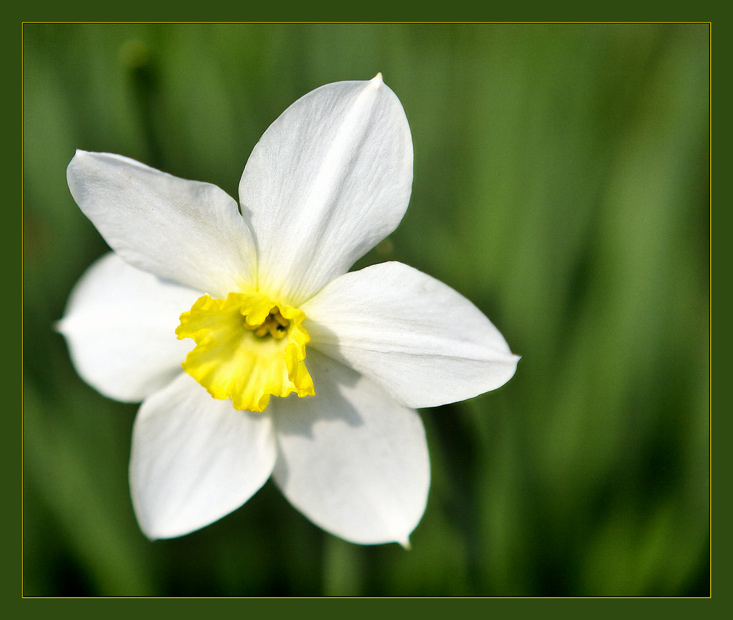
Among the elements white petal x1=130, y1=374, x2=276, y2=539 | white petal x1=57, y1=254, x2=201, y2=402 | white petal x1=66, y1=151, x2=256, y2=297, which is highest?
white petal x1=66, y1=151, x2=256, y2=297

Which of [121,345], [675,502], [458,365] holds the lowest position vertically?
[675,502]

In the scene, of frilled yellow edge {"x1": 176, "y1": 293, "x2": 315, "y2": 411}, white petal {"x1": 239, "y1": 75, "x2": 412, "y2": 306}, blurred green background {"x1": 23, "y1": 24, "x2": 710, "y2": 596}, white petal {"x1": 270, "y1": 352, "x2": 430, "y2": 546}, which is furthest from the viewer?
blurred green background {"x1": 23, "y1": 24, "x2": 710, "y2": 596}

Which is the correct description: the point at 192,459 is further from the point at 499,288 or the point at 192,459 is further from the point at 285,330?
the point at 499,288

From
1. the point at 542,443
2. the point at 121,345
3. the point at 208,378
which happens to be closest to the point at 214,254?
the point at 208,378

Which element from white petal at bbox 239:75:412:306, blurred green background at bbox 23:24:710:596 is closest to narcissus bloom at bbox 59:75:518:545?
white petal at bbox 239:75:412:306

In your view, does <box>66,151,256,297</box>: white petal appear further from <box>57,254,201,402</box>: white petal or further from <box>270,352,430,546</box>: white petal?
<box>270,352,430,546</box>: white petal

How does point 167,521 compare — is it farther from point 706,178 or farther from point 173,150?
point 706,178

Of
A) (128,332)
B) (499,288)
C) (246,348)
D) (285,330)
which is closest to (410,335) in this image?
(285,330)
